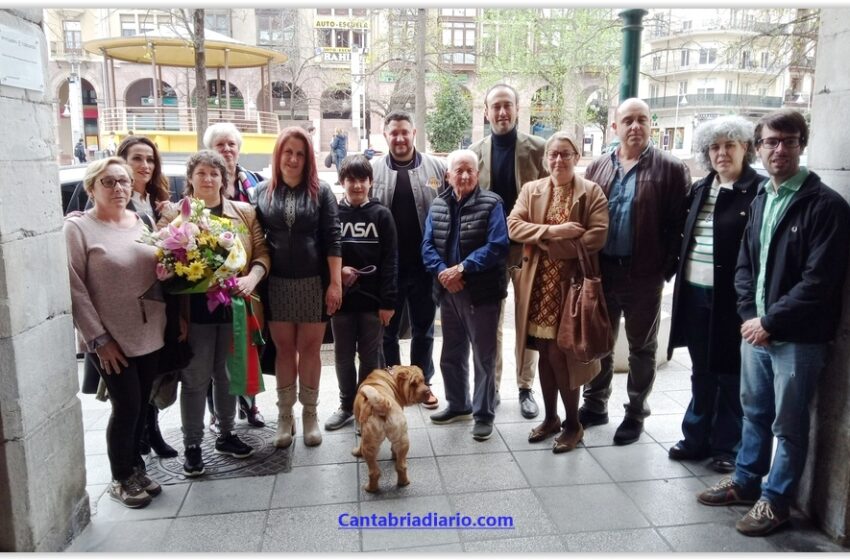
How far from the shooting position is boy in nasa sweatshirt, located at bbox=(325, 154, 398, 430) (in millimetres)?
4168

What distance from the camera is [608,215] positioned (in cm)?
397

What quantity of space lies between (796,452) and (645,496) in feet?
2.81

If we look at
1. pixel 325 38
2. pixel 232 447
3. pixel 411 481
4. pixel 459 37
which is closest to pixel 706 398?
pixel 411 481

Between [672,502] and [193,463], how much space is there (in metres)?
2.91

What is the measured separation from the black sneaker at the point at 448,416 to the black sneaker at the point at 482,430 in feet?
0.77

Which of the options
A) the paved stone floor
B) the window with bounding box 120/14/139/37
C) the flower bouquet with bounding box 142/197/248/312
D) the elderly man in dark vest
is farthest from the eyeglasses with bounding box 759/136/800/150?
the window with bounding box 120/14/139/37

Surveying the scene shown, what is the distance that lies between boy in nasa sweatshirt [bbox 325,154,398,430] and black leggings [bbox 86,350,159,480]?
132cm

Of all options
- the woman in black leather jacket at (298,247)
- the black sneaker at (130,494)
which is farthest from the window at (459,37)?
the black sneaker at (130,494)

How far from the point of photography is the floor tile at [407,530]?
3.08 metres

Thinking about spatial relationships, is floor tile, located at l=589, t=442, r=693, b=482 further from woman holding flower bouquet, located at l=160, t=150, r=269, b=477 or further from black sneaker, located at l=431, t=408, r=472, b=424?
woman holding flower bouquet, located at l=160, t=150, r=269, b=477

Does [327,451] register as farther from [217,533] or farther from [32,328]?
[32,328]

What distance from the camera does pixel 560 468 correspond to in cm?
386

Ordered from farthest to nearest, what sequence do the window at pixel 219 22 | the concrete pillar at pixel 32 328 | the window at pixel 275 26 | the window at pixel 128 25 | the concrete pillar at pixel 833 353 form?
the window at pixel 275 26
the window at pixel 219 22
the window at pixel 128 25
the concrete pillar at pixel 833 353
the concrete pillar at pixel 32 328

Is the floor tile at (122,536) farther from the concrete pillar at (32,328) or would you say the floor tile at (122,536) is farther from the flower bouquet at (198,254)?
the flower bouquet at (198,254)
